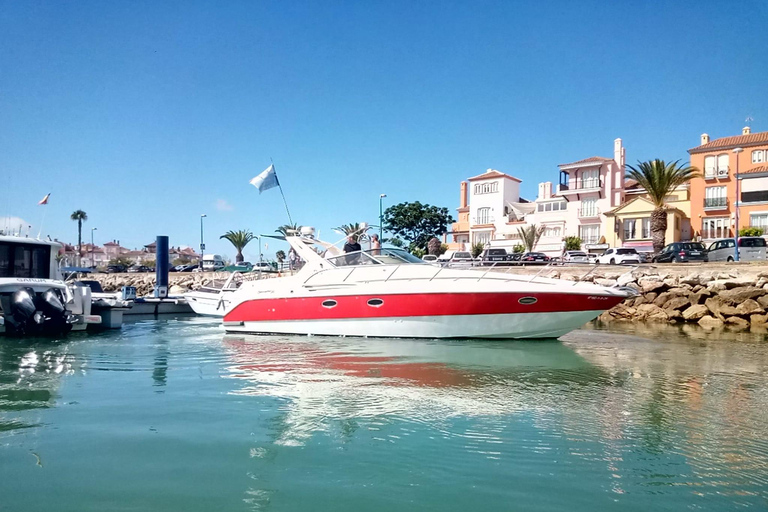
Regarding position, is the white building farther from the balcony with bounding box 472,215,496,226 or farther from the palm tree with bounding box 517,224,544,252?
the palm tree with bounding box 517,224,544,252

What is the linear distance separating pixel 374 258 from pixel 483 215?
145 ft

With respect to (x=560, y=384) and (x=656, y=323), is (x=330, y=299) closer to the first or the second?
(x=560, y=384)

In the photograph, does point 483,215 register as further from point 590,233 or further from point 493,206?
point 590,233

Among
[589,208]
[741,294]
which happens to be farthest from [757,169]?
[741,294]

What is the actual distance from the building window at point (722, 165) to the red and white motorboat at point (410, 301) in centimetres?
3708

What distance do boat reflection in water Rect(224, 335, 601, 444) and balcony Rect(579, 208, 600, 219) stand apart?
3934 centimetres

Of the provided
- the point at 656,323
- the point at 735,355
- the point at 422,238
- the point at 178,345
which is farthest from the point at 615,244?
the point at 178,345

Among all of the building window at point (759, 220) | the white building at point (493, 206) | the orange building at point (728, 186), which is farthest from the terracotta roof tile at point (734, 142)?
the white building at point (493, 206)

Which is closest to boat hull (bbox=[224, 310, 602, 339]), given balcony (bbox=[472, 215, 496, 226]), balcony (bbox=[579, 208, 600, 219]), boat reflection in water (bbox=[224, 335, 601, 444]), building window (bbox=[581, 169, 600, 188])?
boat reflection in water (bbox=[224, 335, 601, 444])

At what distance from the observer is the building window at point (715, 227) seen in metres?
40.8

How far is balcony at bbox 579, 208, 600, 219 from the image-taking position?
47656 millimetres

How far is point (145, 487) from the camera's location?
4.06 metres

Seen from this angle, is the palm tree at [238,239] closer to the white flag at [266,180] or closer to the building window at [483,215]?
the building window at [483,215]

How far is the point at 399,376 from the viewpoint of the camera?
8.02 m
